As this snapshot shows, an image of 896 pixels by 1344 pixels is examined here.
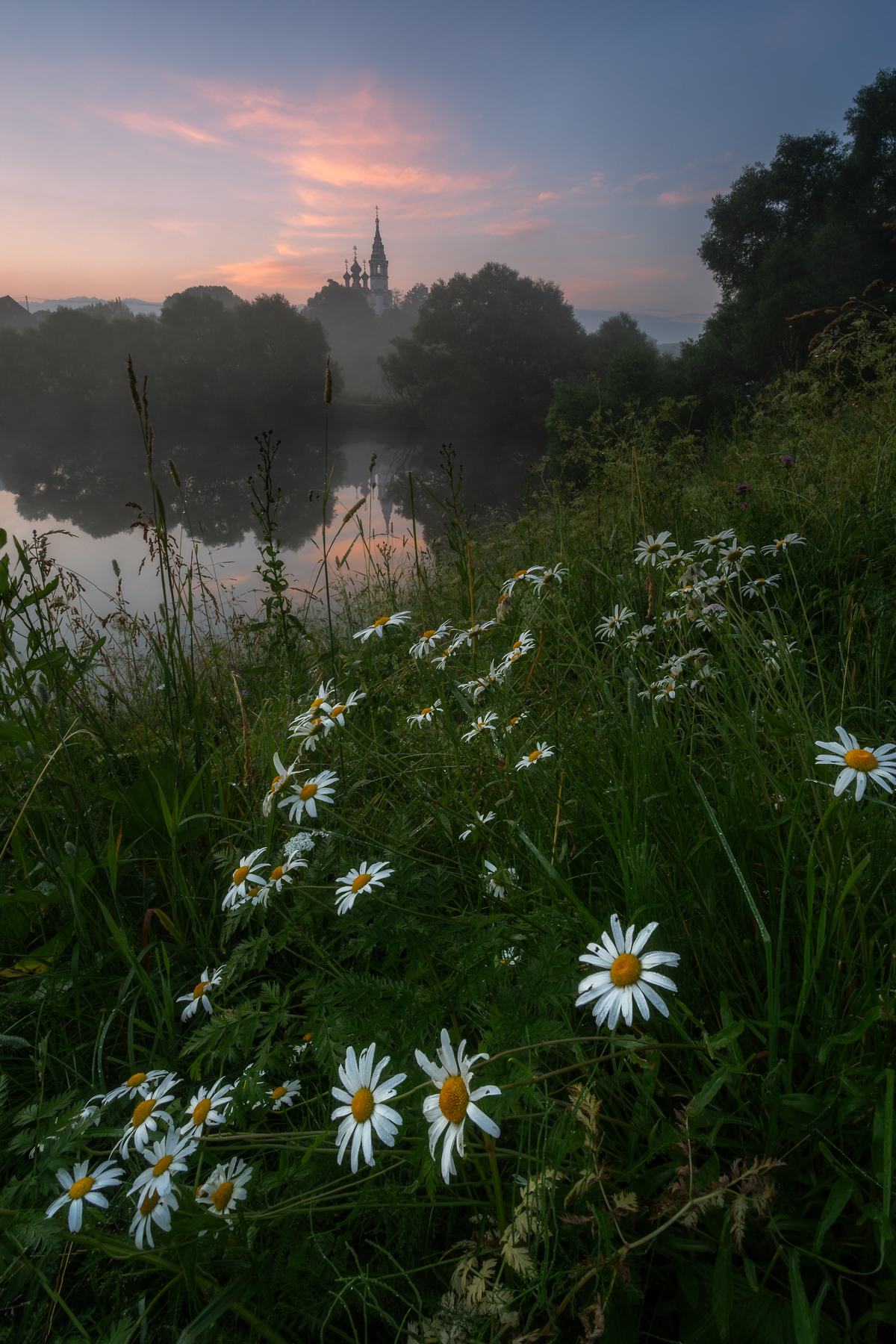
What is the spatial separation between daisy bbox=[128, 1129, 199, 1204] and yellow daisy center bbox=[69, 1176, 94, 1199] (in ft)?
0.19

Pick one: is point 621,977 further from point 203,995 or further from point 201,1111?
point 203,995

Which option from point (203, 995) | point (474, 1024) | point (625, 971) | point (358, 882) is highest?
point (625, 971)

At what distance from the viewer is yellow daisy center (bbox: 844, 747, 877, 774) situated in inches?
29.5

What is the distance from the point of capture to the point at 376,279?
87.4 metres

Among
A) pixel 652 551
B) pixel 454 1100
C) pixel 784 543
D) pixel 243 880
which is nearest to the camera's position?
pixel 454 1100

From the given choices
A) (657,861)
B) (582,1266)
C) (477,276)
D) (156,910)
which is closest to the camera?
(582,1266)

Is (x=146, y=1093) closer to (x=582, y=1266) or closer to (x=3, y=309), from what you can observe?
(x=582, y=1266)

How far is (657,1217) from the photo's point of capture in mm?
659

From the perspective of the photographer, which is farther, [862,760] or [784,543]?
[784,543]

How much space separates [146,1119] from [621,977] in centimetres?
67

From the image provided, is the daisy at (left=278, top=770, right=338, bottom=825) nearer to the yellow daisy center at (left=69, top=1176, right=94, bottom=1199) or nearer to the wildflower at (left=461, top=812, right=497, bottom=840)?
the wildflower at (left=461, top=812, right=497, bottom=840)

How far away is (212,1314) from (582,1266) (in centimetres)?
38

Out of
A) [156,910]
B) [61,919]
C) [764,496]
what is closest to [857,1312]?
[156,910]

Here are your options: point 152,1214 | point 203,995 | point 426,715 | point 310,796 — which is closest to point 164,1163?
point 152,1214
